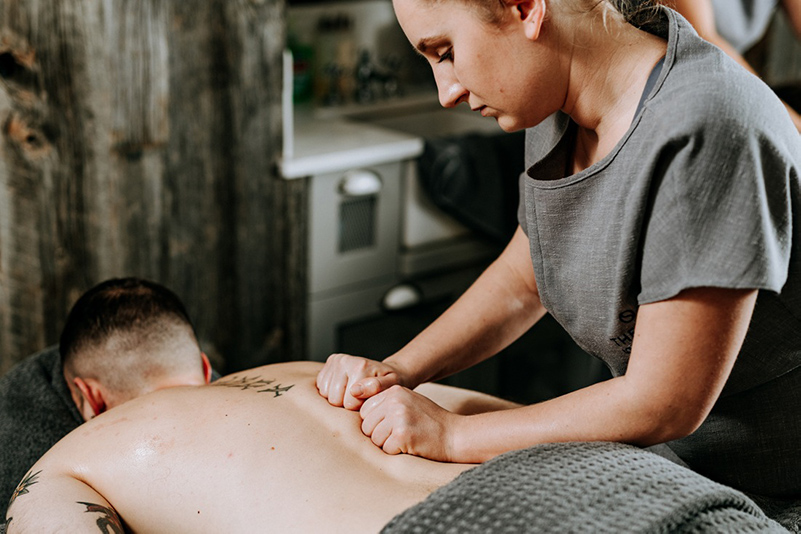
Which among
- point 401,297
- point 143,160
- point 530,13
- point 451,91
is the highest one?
point 530,13

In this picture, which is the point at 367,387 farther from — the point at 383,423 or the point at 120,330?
the point at 120,330

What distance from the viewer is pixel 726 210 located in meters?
0.91

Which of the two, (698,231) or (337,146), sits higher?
(698,231)

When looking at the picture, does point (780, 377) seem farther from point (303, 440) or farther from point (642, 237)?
point (303, 440)

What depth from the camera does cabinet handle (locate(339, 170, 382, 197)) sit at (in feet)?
8.56

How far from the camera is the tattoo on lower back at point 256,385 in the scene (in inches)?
49.0

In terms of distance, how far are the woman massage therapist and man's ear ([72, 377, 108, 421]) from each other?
1.49ft

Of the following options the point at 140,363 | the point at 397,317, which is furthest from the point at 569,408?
the point at 397,317

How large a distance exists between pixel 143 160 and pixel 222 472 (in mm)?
1380

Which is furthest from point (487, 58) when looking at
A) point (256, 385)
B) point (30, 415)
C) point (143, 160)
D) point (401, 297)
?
point (401, 297)

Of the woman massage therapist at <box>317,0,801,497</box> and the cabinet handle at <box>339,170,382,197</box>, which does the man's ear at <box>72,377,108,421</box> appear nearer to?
the woman massage therapist at <box>317,0,801,497</box>

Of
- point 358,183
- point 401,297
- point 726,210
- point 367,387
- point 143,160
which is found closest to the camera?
point 726,210

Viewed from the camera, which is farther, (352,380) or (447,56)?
(352,380)

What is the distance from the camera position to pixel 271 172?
2506 mm
